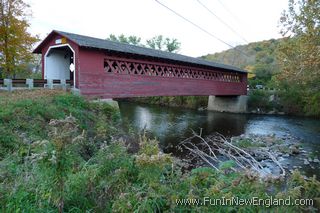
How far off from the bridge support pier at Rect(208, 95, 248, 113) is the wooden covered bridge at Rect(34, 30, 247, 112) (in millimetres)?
8626

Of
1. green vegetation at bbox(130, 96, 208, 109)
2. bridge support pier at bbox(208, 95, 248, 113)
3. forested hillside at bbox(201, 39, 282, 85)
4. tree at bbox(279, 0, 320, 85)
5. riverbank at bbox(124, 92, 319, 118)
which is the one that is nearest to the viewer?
tree at bbox(279, 0, 320, 85)

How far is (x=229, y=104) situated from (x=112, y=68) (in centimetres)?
1592

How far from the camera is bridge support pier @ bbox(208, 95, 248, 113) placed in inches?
920

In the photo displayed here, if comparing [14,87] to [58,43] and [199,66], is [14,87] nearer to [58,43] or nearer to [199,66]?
[58,43]

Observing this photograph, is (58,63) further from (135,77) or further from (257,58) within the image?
(257,58)

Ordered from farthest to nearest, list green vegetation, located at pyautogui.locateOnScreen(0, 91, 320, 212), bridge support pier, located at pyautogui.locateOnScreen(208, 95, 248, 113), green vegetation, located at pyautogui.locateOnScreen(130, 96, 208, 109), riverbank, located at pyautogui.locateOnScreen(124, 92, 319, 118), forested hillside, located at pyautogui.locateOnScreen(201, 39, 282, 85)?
forested hillside, located at pyautogui.locateOnScreen(201, 39, 282, 85) < green vegetation, located at pyautogui.locateOnScreen(130, 96, 208, 109) < bridge support pier, located at pyautogui.locateOnScreen(208, 95, 248, 113) < riverbank, located at pyautogui.locateOnScreen(124, 92, 319, 118) < green vegetation, located at pyautogui.locateOnScreen(0, 91, 320, 212)

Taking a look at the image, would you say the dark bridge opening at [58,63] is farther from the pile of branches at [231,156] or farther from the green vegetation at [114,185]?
the green vegetation at [114,185]

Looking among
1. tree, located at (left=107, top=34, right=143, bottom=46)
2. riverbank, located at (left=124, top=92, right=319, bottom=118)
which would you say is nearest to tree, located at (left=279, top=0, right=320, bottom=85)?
riverbank, located at (left=124, top=92, right=319, bottom=118)

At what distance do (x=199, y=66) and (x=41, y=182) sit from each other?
14584mm

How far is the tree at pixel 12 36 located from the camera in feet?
43.3

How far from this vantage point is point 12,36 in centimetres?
1339

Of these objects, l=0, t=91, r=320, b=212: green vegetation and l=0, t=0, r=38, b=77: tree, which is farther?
l=0, t=0, r=38, b=77: tree

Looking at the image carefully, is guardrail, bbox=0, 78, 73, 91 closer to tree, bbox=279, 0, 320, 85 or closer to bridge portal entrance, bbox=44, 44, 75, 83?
bridge portal entrance, bbox=44, 44, 75, 83

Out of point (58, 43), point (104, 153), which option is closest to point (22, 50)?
point (58, 43)
